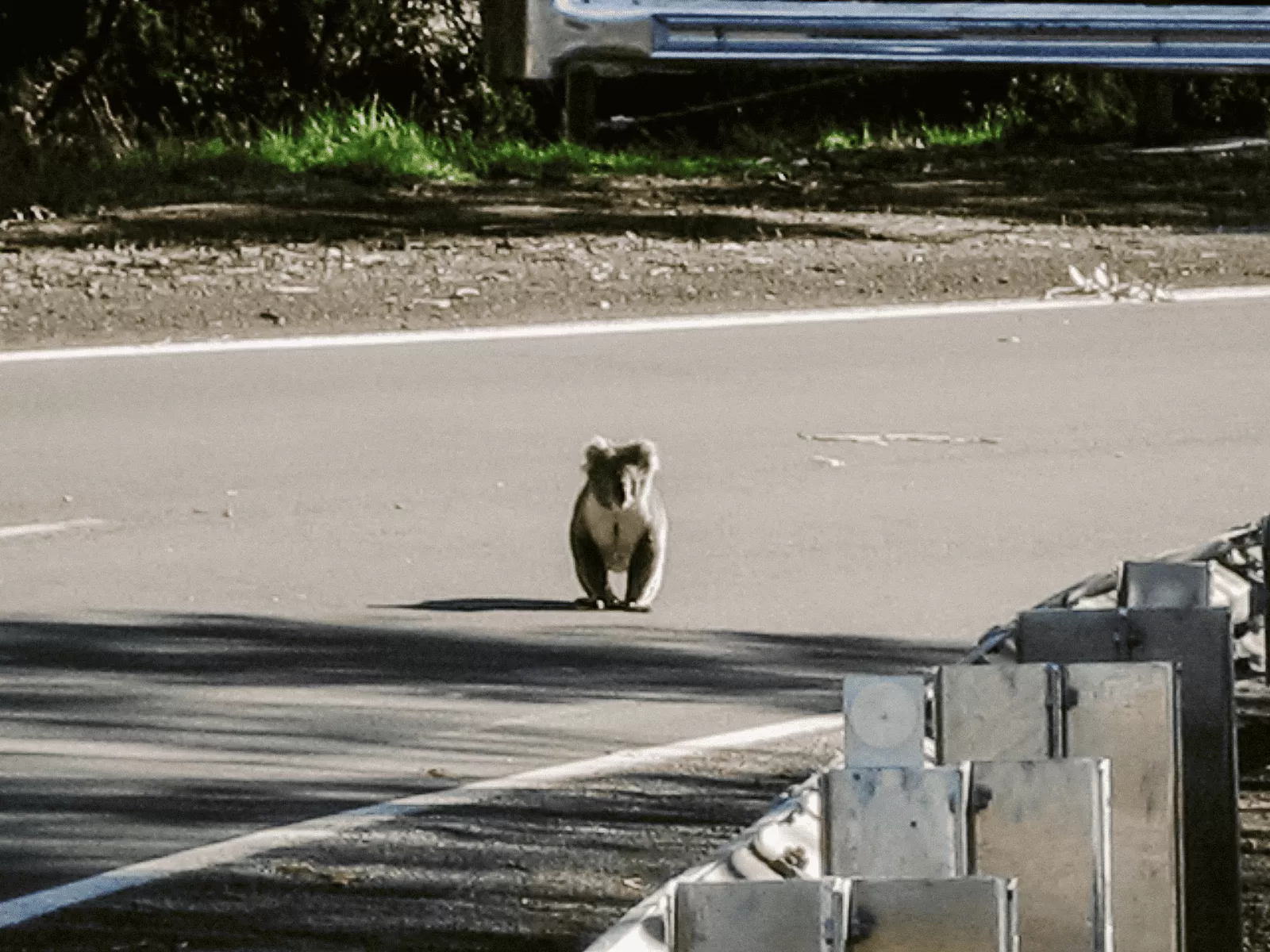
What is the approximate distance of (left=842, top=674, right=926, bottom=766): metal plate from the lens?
12.2ft

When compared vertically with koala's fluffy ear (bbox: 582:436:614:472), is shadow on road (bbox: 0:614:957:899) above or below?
below

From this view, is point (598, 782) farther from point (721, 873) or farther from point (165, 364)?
point (165, 364)

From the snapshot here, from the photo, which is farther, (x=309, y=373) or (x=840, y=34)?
(x=309, y=373)

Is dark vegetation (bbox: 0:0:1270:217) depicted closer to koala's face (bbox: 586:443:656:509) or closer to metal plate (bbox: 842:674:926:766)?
koala's face (bbox: 586:443:656:509)

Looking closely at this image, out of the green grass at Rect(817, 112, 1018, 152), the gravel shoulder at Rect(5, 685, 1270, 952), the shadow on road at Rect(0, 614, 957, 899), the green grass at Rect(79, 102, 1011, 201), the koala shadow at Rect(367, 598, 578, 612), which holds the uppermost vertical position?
the green grass at Rect(817, 112, 1018, 152)

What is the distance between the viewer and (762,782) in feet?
24.2

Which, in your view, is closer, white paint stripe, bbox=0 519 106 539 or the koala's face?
the koala's face

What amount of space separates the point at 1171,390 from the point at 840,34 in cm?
1151

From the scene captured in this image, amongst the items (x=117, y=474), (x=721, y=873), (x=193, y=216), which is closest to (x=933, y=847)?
(x=721, y=873)

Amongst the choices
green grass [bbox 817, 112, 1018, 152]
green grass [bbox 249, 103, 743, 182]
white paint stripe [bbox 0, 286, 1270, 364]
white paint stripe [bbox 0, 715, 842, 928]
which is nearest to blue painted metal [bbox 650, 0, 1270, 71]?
white paint stripe [bbox 0, 715, 842, 928]

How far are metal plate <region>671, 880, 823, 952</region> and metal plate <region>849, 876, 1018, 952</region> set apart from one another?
0.10 m

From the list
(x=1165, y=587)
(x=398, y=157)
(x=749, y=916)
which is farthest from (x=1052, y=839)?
(x=398, y=157)

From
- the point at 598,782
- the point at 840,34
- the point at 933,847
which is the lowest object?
the point at 598,782

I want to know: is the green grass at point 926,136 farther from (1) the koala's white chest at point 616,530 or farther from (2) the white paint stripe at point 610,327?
(1) the koala's white chest at point 616,530
